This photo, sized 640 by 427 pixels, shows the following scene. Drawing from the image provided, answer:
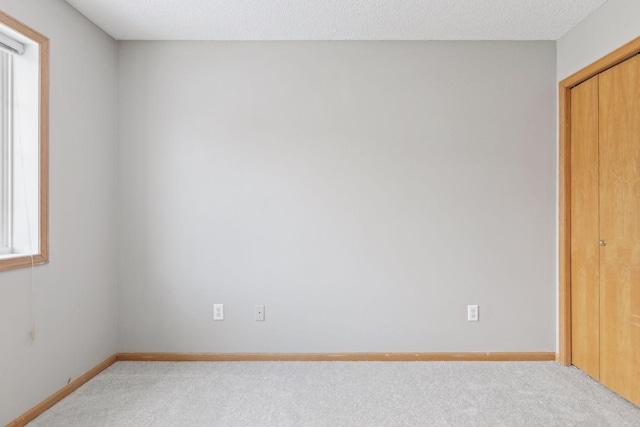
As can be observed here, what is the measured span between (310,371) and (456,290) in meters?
1.18

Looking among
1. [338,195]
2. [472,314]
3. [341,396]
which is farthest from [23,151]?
[472,314]

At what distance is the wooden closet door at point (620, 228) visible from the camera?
2.22 metres

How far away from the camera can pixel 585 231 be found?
8.70 ft

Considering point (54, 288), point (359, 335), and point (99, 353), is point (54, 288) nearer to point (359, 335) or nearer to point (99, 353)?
point (99, 353)

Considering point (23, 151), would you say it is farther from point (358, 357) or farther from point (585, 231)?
point (585, 231)

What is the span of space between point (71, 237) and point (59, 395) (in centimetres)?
90

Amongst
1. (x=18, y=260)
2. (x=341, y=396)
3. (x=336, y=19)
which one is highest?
(x=336, y=19)

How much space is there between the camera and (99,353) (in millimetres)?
2730

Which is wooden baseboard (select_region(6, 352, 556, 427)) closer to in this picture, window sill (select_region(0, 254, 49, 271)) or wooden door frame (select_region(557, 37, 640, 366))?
wooden door frame (select_region(557, 37, 640, 366))

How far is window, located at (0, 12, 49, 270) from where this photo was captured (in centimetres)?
212

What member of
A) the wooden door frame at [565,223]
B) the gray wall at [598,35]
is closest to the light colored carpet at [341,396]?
the wooden door frame at [565,223]

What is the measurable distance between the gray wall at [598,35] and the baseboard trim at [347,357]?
2003mm

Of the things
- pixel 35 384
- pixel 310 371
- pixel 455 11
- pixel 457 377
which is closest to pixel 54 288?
pixel 35 384

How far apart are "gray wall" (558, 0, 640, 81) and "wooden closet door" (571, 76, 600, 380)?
0.53 feet
